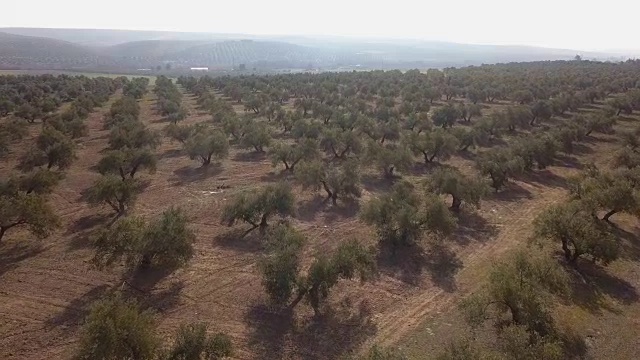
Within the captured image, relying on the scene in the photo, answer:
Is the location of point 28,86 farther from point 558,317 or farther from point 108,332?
point 558,317

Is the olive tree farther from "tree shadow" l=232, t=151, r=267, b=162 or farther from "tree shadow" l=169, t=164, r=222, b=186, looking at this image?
"tree shadow" l=232, t=151, r=267, b=162

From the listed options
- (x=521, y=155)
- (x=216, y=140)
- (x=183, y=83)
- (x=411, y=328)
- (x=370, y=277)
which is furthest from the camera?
(x=183, y=83)

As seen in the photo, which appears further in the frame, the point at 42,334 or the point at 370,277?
the point at 370,277

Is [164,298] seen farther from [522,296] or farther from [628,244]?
[628,244]

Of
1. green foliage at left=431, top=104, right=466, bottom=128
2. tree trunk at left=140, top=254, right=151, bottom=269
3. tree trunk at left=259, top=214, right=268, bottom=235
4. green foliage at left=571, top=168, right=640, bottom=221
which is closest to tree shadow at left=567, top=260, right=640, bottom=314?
green foliage at left=571, top=168, right=640, bottom=221

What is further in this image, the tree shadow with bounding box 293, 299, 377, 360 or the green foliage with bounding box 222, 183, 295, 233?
the green foliage with bounding box 222, 183, 295, 233

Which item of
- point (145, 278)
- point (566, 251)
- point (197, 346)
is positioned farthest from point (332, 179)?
point (197, 346)

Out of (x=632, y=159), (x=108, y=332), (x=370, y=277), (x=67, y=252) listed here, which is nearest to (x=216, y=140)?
(x=67, y=252)
